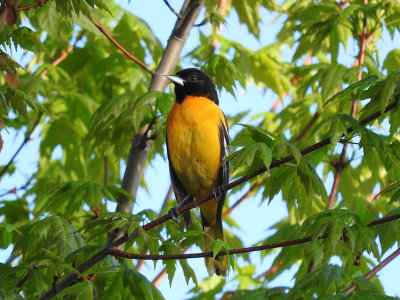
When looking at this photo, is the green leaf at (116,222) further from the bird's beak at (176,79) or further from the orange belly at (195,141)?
the bird's beak at (176,79)

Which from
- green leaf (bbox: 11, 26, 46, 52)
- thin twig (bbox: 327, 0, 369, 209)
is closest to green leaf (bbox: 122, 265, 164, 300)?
green leaf (bbox: 11, 26, 46, 52)

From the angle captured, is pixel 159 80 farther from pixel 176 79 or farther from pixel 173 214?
pixel 173 214

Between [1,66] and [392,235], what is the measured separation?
233 cm

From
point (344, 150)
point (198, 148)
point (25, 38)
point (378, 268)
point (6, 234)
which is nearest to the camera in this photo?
point (25, 38)

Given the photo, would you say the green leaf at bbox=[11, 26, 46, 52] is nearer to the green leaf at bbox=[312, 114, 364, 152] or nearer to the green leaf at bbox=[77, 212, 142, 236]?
the green leaf at bbox=[77, 212, 142, 236]

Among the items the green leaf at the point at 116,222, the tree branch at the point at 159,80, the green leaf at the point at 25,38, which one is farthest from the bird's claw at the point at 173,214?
the green leaf at the point at 25,38

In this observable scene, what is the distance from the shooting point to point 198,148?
14.3 ft

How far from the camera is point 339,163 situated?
15.0 feet

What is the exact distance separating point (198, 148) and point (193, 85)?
75 centimetres

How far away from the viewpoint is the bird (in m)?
4.36

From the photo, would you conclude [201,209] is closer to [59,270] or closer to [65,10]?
[59,270]

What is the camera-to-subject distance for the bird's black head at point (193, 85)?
481 centimetres

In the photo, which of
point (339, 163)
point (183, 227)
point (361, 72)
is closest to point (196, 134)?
point (183, 227)

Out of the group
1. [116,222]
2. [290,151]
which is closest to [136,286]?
[116,222]
